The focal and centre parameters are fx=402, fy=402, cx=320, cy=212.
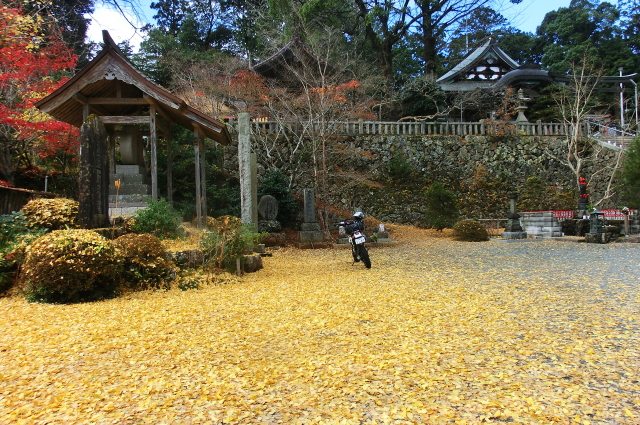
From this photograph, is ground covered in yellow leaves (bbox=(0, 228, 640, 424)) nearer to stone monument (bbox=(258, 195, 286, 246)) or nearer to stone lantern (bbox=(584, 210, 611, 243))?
stone monument (bbox=(258, 195, 286, 246))

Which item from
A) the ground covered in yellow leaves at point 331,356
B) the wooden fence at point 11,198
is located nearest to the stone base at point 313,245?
the ground covered in yellow leaves at point 331,356

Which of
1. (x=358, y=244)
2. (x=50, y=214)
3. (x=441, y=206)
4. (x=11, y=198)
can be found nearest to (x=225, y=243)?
(x=358, y=244)

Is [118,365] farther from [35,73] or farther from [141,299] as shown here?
[35,73]

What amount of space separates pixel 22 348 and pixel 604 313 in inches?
219

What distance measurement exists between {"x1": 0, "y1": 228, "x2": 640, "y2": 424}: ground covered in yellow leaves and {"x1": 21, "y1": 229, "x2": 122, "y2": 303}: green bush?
298 millimetres

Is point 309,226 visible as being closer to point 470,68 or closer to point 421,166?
point 421,166

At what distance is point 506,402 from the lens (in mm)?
2408

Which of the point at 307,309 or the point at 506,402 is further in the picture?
the point at 307,309

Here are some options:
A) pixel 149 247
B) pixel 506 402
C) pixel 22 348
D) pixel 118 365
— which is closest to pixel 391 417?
pixel 506 402

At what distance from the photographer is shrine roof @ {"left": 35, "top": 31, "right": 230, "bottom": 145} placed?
25.5ft

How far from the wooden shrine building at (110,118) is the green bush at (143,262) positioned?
1.18 m

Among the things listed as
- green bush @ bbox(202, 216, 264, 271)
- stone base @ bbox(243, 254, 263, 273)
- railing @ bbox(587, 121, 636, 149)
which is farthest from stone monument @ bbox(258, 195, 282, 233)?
railing @ bbox(587, 121, 636, 149)

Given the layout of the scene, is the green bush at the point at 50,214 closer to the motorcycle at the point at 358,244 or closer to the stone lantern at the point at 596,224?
the motorcycle at the point at 358,244

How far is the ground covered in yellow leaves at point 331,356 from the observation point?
2354 mm
